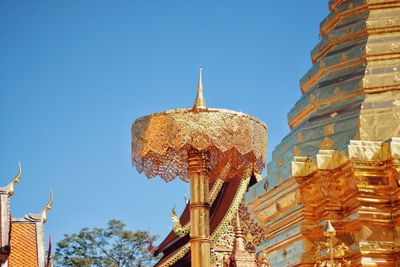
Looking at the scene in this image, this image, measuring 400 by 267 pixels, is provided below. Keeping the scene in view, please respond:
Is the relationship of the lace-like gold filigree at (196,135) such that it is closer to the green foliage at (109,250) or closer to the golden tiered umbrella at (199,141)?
the golden tiered umbrella at (199,141)

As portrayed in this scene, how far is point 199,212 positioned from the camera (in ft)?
22.2

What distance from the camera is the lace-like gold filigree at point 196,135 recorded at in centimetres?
711

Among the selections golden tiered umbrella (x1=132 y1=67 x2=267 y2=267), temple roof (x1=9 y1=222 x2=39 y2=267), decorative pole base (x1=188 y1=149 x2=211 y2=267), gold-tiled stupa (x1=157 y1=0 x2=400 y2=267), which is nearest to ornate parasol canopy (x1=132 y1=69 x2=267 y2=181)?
golden tiered umbrella (x1=132 y1=67 x2=267 y2=267)

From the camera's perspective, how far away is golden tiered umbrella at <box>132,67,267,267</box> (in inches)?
267

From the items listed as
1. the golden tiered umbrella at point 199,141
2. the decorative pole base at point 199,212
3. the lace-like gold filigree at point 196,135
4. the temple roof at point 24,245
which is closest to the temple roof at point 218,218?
the temple roof at point 24,245

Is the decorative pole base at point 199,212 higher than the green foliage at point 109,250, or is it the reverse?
the green foliage at point 109,250

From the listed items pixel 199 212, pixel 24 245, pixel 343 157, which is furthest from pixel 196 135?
A: pixel 24 245

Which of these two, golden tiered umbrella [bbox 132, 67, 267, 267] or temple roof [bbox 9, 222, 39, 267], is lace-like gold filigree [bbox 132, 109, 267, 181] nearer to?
golden tiered umbrella [bbox 132, 67, 267, 267]

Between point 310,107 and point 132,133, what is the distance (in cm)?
142

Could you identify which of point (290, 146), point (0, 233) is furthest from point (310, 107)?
point (0, 233)

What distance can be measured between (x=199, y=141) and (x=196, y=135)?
2.1 inches

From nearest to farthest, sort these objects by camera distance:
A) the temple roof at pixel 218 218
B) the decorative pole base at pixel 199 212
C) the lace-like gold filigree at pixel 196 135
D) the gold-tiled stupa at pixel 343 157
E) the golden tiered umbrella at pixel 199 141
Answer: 1. the gold-tiled stupa at pixel 343 157
2. the decorative pole base at pixel 199 212
3. the golden tiered umbrella at pixel 199 141
4. the lace-like gold filigree at pixel 196 135
5. the temple roof at pixel 218 218

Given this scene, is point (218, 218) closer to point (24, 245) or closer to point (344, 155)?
point (24, 245)

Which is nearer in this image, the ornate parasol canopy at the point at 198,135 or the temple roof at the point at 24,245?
the ornate parasol canopy at the point at 198,135
